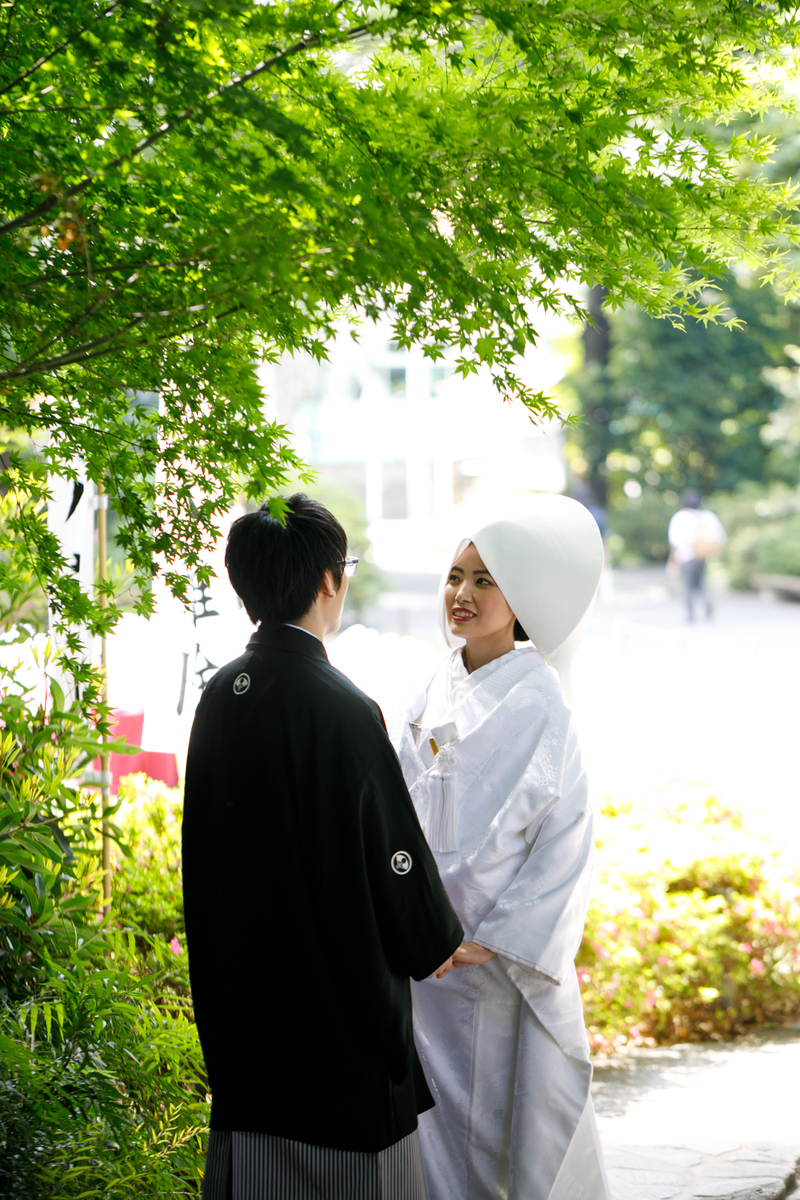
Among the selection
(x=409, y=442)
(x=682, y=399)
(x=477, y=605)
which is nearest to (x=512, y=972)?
(x=477, y=605)

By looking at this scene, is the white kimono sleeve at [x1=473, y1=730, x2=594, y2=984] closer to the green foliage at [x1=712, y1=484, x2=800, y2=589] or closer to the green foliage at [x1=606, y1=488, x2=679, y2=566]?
the green foliage at [x1=712, y1=484, x2=800, y2=589]

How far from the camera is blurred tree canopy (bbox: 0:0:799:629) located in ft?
4.21

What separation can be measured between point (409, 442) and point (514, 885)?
2783 centimetres

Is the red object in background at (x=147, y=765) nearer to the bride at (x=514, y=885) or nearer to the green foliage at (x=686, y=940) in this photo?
the green foliage at (x=686, y=940)

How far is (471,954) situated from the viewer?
85.1 inches

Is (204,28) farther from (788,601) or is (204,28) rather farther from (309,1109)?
(788,601)

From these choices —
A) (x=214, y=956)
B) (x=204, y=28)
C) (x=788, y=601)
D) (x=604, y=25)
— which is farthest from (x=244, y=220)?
(x=788, y=601)

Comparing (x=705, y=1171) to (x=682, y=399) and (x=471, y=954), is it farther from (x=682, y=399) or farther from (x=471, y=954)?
(x=682, y=399)

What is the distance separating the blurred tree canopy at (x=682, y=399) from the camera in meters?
21.6

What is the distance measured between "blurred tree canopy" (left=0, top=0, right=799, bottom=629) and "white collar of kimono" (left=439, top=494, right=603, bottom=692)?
2.73 ft

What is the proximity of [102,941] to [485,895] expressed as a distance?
92 centimetres

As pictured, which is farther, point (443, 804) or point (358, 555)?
point (358, 555)

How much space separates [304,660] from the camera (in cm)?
178

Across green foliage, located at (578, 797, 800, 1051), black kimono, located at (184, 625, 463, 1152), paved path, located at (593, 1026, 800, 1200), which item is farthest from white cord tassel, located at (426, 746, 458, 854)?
green foliage, located at (578, 797, 800, 1051)
